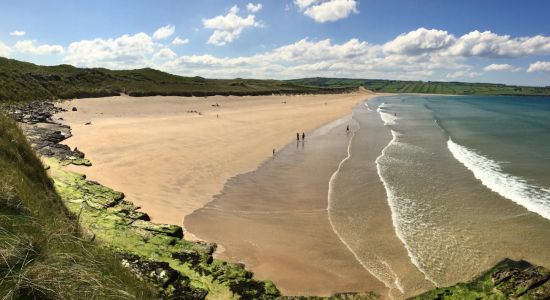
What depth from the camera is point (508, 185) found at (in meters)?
23.8

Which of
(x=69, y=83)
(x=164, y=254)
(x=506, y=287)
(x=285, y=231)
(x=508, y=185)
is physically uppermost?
(x=69, y=83)

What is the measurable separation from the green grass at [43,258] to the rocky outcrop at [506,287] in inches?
306

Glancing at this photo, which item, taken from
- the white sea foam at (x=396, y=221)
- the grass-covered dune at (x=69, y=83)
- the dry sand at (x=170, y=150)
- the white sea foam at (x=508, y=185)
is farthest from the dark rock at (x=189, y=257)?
the grass-covered dune at (x=69, y=83)

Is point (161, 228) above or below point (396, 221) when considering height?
above

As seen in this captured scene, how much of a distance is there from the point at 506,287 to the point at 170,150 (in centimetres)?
2546

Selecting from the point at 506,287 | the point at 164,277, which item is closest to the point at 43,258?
the point at 164,277

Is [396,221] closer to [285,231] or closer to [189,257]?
[285,231]

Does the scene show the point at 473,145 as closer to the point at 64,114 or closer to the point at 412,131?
the point at 412,131

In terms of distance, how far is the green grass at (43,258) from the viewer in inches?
198

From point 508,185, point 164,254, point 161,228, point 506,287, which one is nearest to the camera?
point 506,287

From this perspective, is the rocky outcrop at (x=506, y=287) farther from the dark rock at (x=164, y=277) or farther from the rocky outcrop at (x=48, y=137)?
the rocky outcrop at (x=48, y=137)

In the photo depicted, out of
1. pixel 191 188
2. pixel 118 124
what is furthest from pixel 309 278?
pixel 118 124

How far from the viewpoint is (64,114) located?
1847 inches

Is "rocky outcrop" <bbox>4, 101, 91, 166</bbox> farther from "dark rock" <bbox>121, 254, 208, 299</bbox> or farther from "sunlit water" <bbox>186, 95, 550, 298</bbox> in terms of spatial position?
"dark rock" <bbox>121, 254, 208, 299</bbox>
